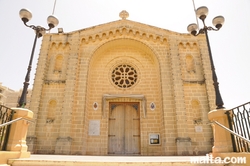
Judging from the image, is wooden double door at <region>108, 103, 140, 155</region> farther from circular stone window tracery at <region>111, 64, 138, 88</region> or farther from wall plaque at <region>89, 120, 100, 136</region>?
circular stone window tracery at <region>111, 64, 138, 88</region>

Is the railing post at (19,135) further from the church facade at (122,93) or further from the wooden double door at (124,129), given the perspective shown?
the wooden double door at (124,129)

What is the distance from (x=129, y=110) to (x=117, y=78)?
2.57 m

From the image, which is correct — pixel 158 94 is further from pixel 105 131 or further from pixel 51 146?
pixel 51 146

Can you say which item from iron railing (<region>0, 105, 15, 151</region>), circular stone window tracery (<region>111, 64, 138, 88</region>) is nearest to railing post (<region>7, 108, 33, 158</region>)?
iron railing (<region>0, 105, 15, 151</region>)

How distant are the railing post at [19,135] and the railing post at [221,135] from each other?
6375 mm

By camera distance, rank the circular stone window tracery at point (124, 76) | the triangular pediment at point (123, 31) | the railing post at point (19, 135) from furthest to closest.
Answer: the triangular pediment at point (123, 31) < the circular stone window tracery at point (124, 76) < the railing post at point (19, 135)

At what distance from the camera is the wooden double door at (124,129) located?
38.4ft

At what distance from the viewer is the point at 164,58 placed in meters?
13.2

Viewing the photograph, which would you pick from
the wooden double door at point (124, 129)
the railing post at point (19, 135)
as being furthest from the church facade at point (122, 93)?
the railing post at point (19, 135)

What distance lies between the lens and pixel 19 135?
20.1ft

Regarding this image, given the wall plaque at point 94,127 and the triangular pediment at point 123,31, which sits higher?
the triangular pediment at point 123,31

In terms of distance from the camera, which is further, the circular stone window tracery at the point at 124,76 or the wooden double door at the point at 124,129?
the circular stone window tracery at the point at 124,76

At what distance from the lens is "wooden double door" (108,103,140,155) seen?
38.4 ft

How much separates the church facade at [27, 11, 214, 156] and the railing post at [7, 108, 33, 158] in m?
4.64
